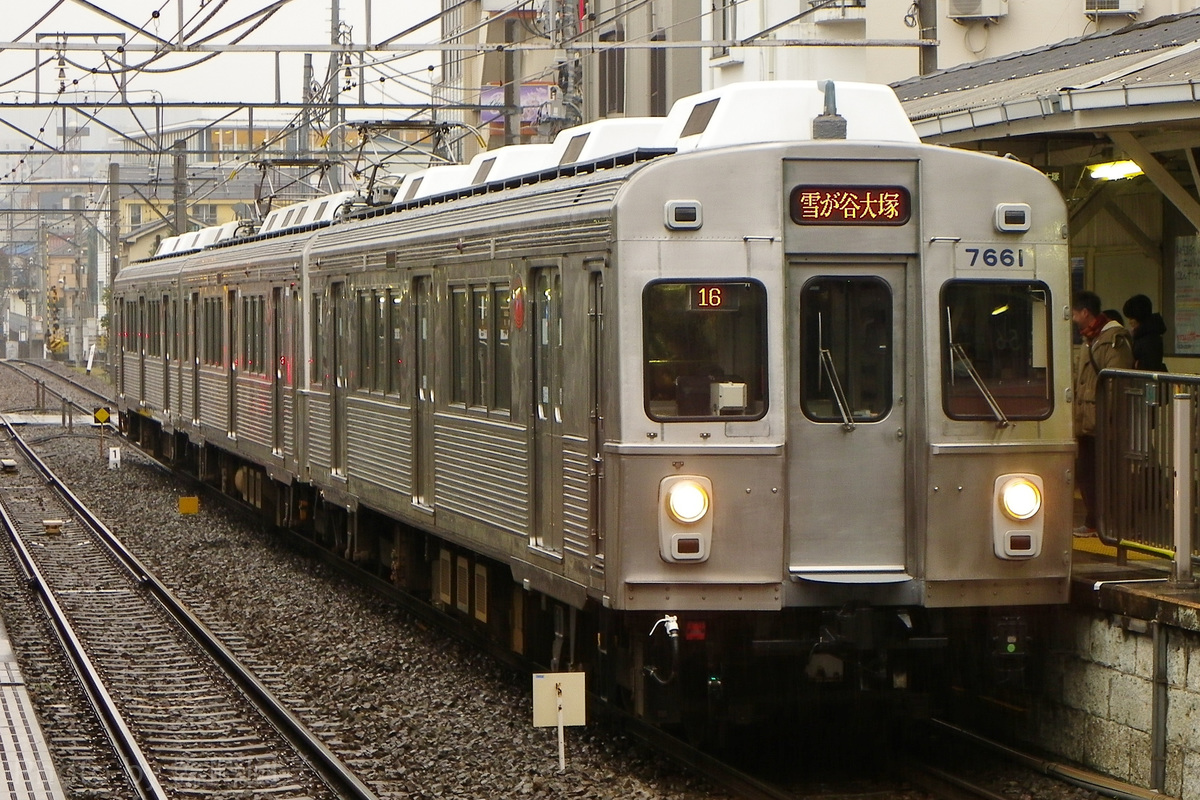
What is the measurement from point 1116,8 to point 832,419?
1880 centimetres

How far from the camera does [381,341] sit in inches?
489

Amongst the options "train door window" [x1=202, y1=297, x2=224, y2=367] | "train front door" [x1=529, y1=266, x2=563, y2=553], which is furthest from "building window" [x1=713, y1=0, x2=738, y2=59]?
"train front door" [x1=529, y1=266, x2=563, y2=553]

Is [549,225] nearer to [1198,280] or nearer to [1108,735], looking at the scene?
[1108,735]

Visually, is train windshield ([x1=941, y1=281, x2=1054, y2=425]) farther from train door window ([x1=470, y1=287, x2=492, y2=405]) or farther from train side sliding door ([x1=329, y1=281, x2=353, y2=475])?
train side sliding door ([x1=329, y1=281, x2=353, y2=475])

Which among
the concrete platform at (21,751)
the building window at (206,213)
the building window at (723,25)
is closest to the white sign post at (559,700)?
the concrete platform at (21,751)

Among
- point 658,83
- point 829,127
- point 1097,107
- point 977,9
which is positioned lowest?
point 829,127

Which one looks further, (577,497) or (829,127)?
(577,497)

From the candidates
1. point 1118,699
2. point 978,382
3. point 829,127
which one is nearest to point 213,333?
point 829,127

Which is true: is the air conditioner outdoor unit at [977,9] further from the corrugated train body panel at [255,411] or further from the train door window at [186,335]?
the corrugated train body panel at [255,411]

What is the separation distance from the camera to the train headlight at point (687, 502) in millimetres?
7684

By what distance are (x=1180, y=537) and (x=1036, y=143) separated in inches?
136

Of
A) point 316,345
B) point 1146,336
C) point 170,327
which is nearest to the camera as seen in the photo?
point 1146,336

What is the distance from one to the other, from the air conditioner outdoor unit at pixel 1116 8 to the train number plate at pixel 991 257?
18.0 metres

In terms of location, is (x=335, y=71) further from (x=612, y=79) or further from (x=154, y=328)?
(x=612, y=79)
